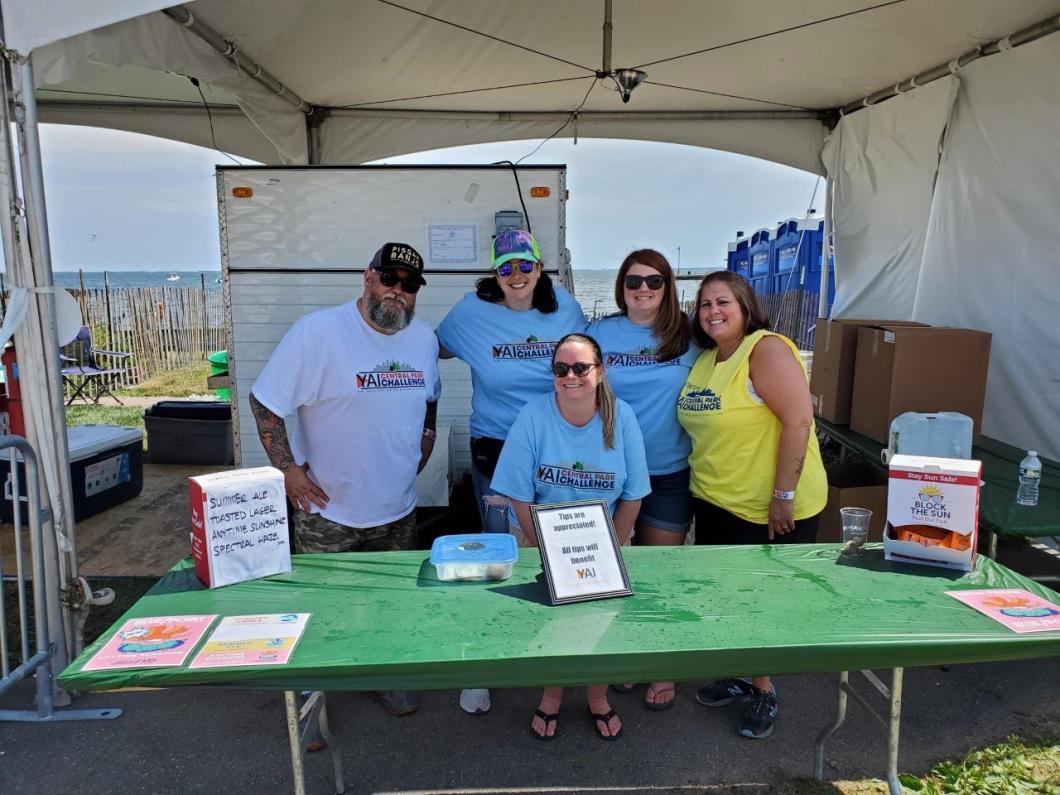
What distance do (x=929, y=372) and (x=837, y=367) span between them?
68 cm

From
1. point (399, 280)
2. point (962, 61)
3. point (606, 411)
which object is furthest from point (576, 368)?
point (962, 61)

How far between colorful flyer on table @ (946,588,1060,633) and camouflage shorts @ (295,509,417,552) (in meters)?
1.79

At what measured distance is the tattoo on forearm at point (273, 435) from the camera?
2389mm

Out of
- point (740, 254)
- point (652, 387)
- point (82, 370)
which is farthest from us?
point (740, 254)

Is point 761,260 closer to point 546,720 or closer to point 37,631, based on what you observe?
point 546,720

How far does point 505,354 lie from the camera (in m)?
2.65

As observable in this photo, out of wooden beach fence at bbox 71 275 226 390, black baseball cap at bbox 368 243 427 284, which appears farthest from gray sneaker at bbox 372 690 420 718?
wooden beach fence at bbox 71 275 226 390

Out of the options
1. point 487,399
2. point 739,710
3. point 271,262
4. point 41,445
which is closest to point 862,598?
point 739,710

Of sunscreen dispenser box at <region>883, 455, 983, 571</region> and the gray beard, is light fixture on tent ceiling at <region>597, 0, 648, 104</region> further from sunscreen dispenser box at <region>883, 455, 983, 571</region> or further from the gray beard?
sunscreen dispenser box at <region>883, 455, 983, 571</region>

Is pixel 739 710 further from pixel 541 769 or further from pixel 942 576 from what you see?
pixel 942 576

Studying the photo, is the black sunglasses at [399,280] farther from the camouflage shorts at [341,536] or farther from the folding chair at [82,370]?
the folding chair at [82,370]

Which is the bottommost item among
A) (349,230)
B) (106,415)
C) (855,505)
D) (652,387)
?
(106,415)

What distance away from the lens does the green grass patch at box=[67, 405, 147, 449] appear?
25.6 feet

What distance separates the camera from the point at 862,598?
73.0 inches
